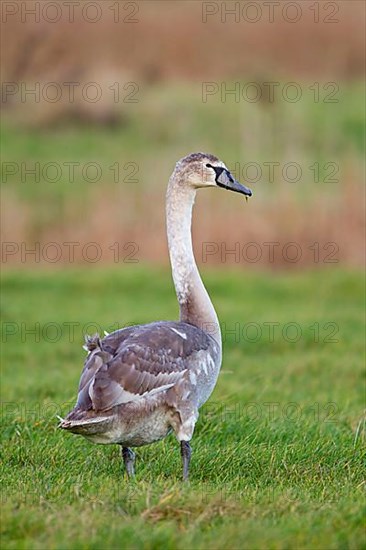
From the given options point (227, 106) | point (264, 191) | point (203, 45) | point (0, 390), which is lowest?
point (0, 390)

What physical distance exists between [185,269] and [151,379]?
0.98 meters

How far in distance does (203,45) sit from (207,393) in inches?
1058

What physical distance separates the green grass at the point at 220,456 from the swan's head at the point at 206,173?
62.8 inches

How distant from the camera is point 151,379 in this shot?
5.79 meters

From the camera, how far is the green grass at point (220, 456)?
4598 millimetres

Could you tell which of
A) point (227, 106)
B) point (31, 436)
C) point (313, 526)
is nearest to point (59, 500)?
point (313, 526)

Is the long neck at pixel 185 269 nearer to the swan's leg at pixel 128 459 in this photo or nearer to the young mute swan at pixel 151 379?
the young mute swan at pixel 151 379

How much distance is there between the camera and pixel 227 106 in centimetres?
2870

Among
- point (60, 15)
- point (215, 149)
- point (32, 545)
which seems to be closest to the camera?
point (32, 545)

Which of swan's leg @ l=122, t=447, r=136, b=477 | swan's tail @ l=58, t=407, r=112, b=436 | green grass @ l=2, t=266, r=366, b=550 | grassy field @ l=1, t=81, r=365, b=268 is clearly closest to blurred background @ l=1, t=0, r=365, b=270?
grassy field @ l=1, t=81, r=365, b=268

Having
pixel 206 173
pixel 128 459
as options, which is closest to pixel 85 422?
pixel 128 459

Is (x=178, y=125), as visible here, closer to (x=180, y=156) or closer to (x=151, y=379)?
(x=180, y=156)

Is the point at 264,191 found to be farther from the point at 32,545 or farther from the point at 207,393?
the point at 32,545

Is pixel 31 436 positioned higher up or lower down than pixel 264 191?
lower down
